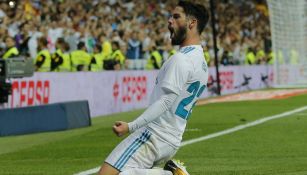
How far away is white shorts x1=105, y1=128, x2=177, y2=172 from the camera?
7391 mm

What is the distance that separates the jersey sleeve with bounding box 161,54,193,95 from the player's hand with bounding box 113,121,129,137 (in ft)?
1.45

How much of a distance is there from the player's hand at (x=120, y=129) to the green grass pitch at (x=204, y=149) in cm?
438

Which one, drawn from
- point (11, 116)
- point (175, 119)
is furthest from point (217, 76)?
point (175, 119)

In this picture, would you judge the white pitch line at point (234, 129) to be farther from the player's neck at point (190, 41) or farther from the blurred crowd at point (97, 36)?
the blurred crowd at point (97, 36)

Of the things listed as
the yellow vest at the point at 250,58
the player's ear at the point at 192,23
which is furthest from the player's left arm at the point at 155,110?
the yellow vest at the point at 250,58

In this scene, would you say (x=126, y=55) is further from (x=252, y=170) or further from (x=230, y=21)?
(x=252, y=170)

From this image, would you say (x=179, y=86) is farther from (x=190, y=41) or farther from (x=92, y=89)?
(x=92, y=89)

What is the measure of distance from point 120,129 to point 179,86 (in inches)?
22.9

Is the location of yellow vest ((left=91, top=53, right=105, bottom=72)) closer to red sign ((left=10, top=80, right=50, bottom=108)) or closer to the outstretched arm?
red sign ((left=10, top=80, right=50, bottom=108))

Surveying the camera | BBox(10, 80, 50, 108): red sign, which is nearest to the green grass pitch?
the camera

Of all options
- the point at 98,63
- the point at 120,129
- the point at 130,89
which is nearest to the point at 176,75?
the point at 120,129

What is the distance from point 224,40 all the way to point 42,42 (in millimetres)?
17958

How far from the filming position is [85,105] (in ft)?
63.0

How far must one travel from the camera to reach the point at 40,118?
18.4 meters
